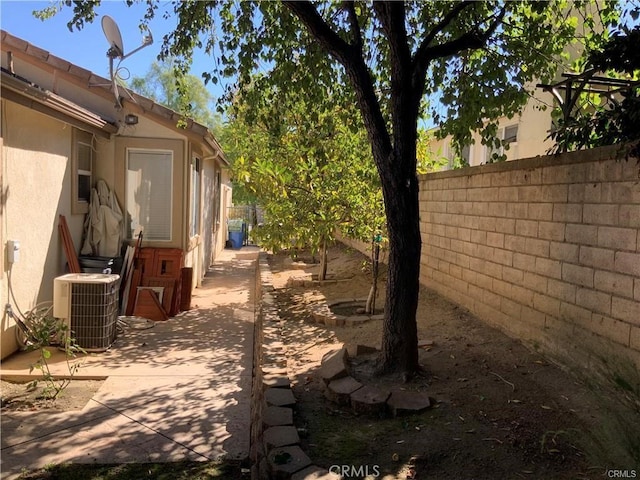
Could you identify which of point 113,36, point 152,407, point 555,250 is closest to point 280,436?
point 152,407

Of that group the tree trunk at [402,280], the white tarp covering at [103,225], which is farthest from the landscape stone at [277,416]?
the white tarp covering at [103,225]

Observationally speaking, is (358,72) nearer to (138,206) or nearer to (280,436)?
(280,436)

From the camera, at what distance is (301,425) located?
371 centimetres

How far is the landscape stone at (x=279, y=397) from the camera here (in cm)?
396

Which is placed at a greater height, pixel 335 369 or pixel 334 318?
pixel 335 369

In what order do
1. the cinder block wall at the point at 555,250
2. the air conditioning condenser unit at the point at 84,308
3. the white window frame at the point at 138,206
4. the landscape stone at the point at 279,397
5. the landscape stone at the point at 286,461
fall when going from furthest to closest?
1. the white window frame at the point at 138,206
2. the air conditioning condenser unit at the point at 84,308
3. the landscape stone at the point at 279,397
4. the cinder block wall at the point at 555,250
5. the landscape stone at the point at 286,461

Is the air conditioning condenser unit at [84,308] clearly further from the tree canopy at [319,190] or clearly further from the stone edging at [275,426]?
the tree canopy at [319,190]

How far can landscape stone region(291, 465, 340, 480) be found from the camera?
286 centimetres

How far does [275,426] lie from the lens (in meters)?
3.55

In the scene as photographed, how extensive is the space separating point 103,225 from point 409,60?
559 cm

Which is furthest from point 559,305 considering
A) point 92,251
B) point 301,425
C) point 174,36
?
point 92,251

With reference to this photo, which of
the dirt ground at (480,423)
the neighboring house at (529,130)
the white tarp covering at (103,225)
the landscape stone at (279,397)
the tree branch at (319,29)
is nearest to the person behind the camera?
the dirt ground at (480,423)

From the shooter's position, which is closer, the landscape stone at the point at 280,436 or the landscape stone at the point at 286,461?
the landscape stone at the point at 286,461

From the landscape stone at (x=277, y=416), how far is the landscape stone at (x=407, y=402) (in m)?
0.80
